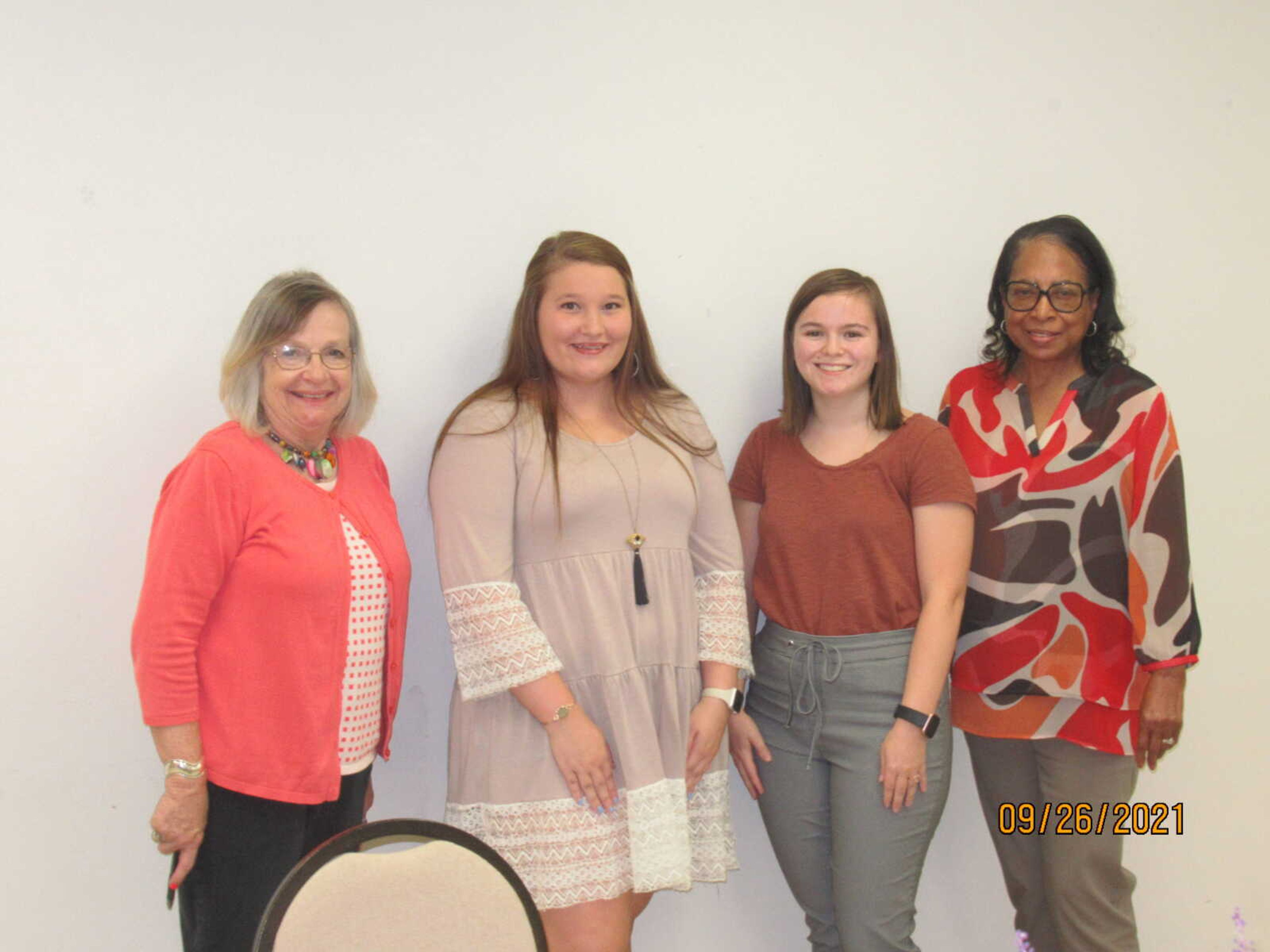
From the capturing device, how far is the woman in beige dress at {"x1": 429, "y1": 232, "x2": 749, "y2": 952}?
5.48ft

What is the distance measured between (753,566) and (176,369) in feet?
4.00

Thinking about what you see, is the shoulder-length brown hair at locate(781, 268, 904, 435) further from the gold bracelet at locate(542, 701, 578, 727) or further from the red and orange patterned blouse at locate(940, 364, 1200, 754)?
the gold bracelet at locate(542, 701, 578, 727)

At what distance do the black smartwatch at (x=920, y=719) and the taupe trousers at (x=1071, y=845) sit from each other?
0.28 m

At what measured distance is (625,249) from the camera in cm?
217

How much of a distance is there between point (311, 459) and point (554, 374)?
1.55 ft

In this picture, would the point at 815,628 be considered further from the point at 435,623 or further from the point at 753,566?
the point at 435,623

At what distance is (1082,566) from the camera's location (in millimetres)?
1907

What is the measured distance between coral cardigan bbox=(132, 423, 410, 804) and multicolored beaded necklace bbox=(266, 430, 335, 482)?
0.03 meters

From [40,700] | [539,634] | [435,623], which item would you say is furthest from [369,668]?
[40,700]

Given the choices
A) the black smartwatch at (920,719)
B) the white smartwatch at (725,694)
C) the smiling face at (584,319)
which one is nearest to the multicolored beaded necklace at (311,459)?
the smiling face at (584,319)

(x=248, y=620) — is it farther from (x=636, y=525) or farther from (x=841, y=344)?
(x=841, y=344)

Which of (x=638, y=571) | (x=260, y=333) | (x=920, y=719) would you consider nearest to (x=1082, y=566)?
(x=920, y=719)

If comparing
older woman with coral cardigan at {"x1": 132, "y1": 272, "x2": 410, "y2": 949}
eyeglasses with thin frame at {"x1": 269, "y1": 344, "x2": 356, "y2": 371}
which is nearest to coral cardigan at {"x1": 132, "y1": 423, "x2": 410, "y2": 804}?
older woman with coral cardigan at {"x1": 132, "y1": 272, "x2": 410, "y2": 949}

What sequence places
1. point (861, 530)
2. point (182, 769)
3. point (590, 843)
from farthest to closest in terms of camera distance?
point (861, 530) < point (590, 843) < point (182, 769)
